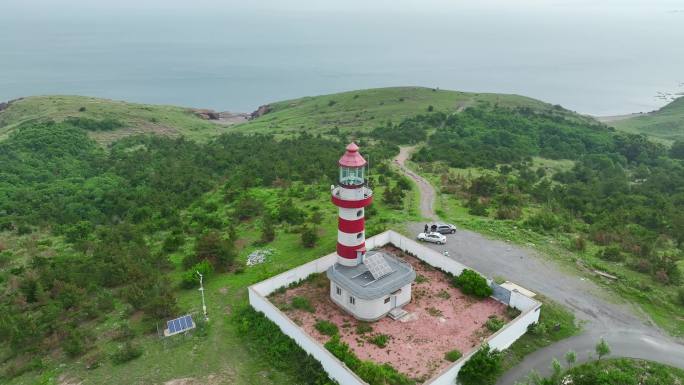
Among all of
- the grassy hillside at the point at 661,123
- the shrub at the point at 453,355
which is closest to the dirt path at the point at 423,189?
the shrub at the point at 453,355

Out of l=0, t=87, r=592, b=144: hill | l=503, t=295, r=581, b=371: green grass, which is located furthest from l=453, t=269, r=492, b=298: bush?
l=0, t=87, r=592, b=144: hill

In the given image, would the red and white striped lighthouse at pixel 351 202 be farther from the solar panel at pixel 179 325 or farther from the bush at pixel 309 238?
the solar panel at pixel 179 325

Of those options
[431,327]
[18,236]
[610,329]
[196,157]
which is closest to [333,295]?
[431,327]

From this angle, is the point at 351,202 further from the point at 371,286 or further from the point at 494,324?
the point at 494,324

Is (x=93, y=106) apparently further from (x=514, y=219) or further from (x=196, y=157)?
(x=514, y=219)

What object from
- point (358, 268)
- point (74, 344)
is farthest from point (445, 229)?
point (74, 344)
